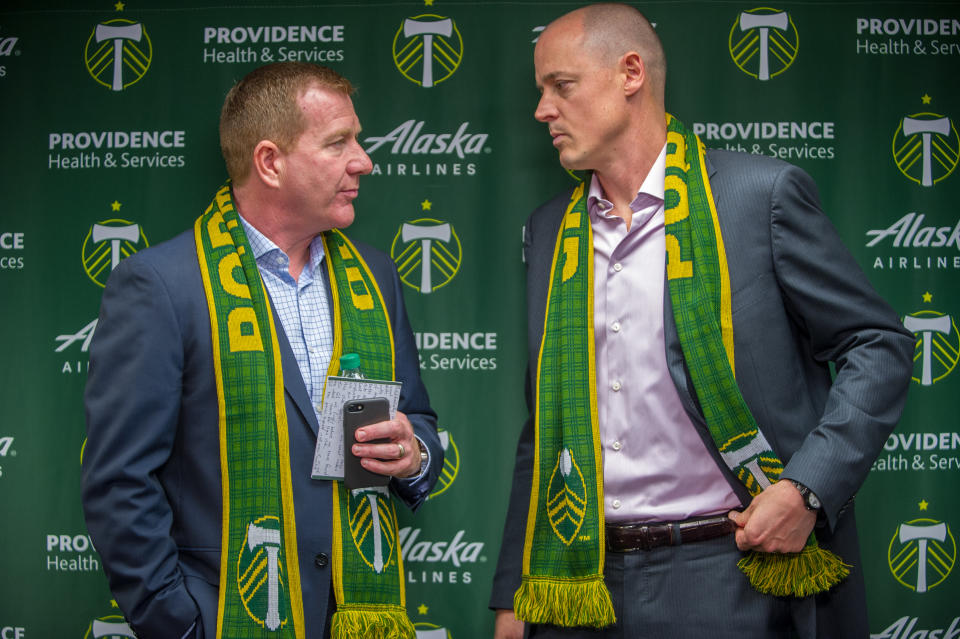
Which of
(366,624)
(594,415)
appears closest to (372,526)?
(366,624)

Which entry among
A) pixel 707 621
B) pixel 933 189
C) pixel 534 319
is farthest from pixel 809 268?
pixel 933 189

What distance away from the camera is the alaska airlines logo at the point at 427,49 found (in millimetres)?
2764

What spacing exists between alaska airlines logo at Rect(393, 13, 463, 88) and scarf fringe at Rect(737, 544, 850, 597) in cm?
177

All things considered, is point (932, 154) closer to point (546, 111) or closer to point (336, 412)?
point (546, 111)

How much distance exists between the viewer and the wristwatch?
1828 mm

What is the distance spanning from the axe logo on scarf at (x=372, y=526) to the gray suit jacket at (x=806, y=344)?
79 cm

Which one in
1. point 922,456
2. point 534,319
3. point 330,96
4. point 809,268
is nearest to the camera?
point 809,268

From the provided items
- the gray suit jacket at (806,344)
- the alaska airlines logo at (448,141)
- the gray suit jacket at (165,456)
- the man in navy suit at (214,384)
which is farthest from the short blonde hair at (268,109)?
the gray suit jacket at (806,344)

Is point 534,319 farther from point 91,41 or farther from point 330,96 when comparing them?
point 91,41

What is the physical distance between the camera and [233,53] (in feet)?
9.11

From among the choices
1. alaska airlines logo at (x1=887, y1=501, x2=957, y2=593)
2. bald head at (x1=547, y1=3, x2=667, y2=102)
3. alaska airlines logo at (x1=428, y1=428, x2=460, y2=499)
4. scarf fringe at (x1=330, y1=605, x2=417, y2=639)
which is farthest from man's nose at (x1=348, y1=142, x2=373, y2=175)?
alaska airlines logo at (x1=887, y1=501, x2=957, y2=593)

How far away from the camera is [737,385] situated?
1.96 meters

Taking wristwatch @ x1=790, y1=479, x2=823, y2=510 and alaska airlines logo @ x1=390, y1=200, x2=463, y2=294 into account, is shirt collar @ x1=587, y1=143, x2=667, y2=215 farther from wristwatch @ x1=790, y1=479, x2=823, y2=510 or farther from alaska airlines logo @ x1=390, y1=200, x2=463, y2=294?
wristwatch @ x1=790, y1=479, x2=823, y2=510

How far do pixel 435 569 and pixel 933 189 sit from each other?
6.66 feet
